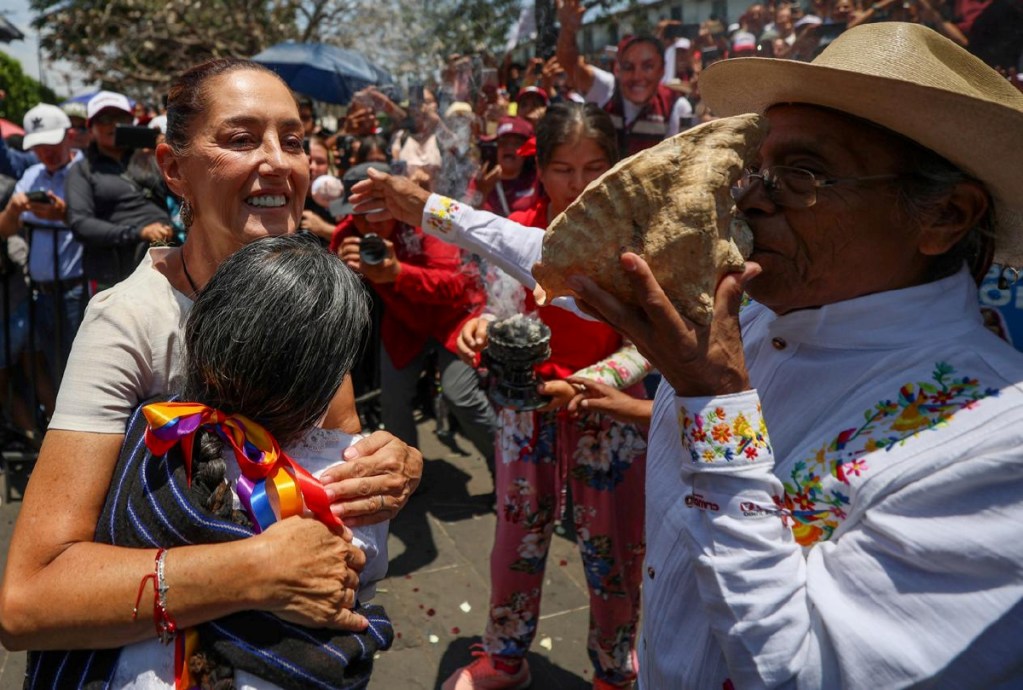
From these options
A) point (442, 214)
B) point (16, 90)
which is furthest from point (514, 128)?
point (16, 90)

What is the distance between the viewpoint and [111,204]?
4996 mm

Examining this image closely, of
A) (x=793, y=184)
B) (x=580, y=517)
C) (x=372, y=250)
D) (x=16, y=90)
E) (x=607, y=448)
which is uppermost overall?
(x=793, y=184)

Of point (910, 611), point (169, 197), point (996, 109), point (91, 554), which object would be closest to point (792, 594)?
point (910, 611)

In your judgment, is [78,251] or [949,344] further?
[78,251]

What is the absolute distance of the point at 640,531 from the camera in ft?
8.97

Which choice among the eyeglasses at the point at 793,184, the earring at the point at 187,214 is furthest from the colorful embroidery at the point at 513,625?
the eyeglasses at the point at 793,184

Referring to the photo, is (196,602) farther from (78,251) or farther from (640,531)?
(78,251)

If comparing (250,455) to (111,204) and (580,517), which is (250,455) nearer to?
(580,517)

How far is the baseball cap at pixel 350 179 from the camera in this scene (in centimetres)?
410

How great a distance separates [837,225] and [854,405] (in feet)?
1.15

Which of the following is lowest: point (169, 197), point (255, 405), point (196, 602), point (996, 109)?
point (169, 197)

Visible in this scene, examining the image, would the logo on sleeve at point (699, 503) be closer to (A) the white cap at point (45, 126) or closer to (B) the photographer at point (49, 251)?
(B) the photographer at point (49, 251)

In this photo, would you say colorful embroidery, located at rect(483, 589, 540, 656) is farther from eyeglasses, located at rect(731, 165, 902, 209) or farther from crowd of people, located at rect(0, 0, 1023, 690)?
eyeglasses, located at rect(731, 165, 902, 209)

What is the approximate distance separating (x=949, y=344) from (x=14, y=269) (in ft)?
19.2
